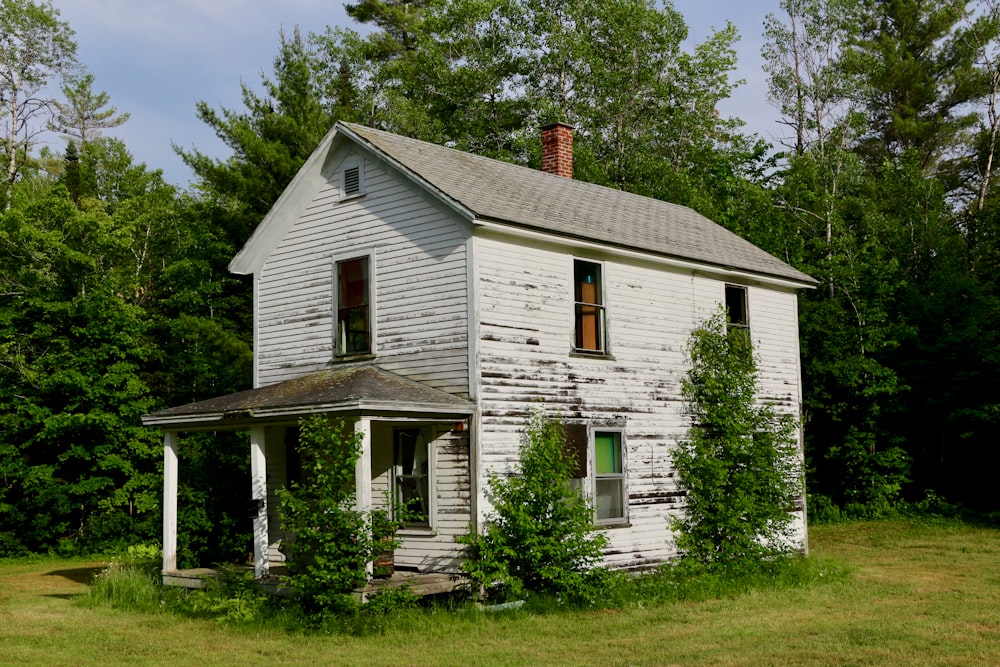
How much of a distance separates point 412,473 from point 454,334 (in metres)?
2.29

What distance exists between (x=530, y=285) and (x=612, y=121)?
76.6 feet

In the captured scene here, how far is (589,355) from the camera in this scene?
16922 mm

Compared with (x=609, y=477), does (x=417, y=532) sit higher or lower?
lower

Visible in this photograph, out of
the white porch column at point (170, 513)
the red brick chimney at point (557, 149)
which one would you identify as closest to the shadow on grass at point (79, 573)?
the white porch column at point (170, 513)

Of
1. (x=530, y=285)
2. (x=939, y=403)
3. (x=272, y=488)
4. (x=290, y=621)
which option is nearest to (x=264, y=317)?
(x=272, y=488)

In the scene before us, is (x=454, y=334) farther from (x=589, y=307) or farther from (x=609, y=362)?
(x=609, y=362)

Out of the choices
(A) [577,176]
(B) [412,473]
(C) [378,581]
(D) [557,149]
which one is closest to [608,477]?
(B) [412,473]

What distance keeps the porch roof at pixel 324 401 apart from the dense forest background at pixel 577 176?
2366 millimetres

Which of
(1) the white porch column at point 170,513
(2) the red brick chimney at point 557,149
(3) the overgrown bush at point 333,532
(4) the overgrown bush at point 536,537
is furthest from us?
(2) the red brick chimney at point 557,149

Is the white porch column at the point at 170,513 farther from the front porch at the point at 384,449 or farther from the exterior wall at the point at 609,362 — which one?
the exterior wall at the point at 609,362

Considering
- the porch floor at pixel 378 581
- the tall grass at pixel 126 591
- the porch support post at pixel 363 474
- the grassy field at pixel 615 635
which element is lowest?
the grassy field at pixel 615 635

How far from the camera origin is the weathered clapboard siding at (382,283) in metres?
15.7

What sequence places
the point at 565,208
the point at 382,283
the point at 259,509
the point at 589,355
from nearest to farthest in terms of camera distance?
the point at 259,509 < the point at 382,283 < the point at 589,355 < the point at 565,208

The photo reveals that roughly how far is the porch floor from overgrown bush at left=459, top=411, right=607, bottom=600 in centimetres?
38
